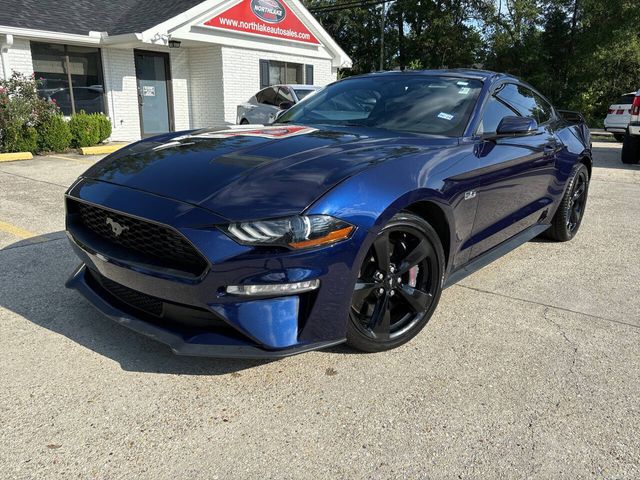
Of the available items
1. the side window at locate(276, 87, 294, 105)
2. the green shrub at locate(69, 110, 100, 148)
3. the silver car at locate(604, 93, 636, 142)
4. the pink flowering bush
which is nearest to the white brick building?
the pink flowering bush

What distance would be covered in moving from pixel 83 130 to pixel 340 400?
36.0 feet

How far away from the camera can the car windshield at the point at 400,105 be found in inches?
136

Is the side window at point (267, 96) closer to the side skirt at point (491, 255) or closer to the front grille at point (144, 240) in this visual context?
the side skirt at point (491, 255)

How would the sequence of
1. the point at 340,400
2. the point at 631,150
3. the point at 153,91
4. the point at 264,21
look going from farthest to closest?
the point at 264,21, the point at 153,91, the point at 631,150, the point at 340,400

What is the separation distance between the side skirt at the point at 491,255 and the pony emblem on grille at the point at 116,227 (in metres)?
1.81

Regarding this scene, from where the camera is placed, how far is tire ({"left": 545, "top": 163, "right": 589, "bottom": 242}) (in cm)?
482

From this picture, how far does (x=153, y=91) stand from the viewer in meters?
14.4

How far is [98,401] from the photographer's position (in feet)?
7.68

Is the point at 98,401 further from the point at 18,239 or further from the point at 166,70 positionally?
the point at 166,70

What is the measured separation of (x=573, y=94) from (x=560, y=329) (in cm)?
2948

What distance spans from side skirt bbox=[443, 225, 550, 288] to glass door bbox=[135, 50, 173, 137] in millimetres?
12238

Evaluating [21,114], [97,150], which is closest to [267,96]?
[97,150]

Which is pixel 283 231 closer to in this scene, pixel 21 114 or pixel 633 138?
pixel 21 114

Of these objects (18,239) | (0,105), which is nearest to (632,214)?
(18,239)
